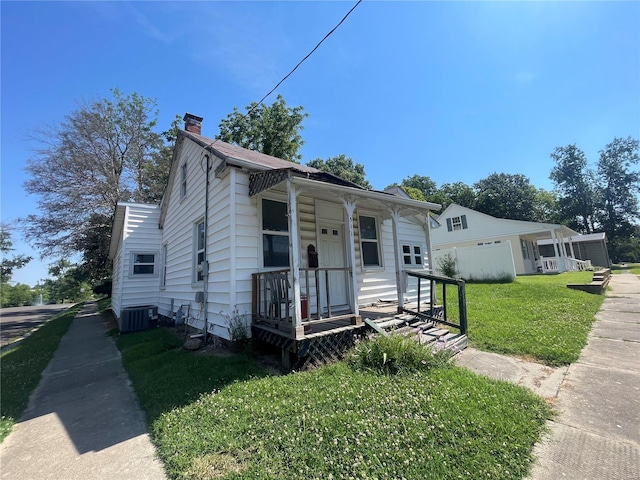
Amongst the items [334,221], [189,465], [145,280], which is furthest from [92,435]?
[145,280]

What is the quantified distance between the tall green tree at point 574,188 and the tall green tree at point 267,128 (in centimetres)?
4072

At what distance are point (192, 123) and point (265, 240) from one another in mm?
6313

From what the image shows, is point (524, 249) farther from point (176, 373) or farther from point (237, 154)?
point (176, 373)

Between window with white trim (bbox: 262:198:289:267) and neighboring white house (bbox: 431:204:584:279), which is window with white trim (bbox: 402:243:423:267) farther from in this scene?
neighboring white house (bbox: 431:204:584:279)

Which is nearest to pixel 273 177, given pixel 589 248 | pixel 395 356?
pixel 395 356

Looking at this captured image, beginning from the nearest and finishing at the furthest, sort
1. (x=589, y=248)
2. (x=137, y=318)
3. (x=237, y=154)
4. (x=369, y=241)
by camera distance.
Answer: (x=237, y=154) → (x=369, y=241) → (x=137, y=318) → (x=589, y=248)

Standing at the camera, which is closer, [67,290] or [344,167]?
[344,167]

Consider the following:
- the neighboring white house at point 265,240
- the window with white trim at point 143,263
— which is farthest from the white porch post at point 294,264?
the window with white trim at point 143,263

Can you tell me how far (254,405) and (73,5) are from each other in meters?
8.03

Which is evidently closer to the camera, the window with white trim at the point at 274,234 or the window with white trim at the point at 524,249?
the window with white trim at the point at 274,234

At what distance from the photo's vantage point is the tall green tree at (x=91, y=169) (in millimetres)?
16625

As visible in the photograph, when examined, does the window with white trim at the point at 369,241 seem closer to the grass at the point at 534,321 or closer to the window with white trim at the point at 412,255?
the window with white trim at the point at 412,255

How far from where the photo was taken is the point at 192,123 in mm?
A: 9633

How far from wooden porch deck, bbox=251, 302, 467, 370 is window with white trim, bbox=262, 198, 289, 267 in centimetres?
143
